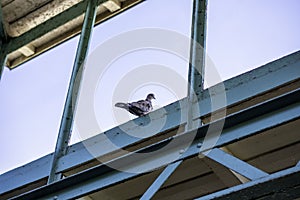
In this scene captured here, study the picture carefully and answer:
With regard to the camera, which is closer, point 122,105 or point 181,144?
point 181,144

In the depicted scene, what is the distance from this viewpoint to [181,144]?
299 cm

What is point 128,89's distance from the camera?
181 inches

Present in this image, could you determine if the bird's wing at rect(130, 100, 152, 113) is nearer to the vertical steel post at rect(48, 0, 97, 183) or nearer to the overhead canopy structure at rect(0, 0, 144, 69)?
the vertical steel post at rect(48, 0, 97, 183)

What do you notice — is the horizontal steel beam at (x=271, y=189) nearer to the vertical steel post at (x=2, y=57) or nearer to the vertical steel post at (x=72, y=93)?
the vertical steel post at (x=72, y=93)

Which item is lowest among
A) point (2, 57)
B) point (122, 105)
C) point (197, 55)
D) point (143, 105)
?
point (197, 55)

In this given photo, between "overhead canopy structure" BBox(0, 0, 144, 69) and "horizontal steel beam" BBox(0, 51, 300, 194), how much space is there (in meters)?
1.90

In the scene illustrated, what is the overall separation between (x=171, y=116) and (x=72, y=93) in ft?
3.75

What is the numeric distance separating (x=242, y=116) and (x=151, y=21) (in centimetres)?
200

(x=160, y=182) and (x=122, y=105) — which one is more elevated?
(x=122, y=105)

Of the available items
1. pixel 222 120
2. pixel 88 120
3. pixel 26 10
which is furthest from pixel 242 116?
pixel 26 10

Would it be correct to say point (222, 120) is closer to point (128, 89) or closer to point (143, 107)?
point (143, 107)

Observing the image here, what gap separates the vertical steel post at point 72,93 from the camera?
379 centimetres

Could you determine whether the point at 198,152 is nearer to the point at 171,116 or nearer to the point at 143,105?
the point at 171,116

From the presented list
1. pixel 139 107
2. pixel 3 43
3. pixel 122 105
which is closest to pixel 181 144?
pixel 139 107
